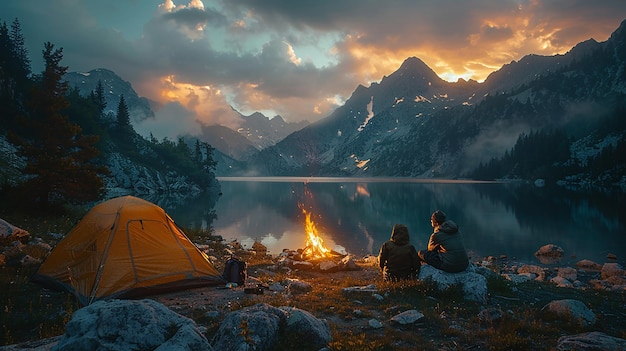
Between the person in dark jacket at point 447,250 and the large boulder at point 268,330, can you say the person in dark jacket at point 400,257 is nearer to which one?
the person in dark jacket at point 447,250

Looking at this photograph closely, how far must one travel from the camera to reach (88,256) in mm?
11906

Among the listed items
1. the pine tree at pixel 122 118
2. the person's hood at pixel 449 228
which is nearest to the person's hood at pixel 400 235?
the person's hood at pixel 449 228

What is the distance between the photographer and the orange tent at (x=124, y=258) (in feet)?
37.0

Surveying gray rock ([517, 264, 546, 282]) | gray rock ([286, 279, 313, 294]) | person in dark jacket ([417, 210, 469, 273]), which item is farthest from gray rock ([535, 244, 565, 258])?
gray rock ([286, 279, 313, 294])

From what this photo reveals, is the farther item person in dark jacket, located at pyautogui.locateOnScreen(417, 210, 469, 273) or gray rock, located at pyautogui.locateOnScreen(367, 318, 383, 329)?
person in dark jacket, located at pyautogui.locateOnScreen(417, 210, 469, 273)

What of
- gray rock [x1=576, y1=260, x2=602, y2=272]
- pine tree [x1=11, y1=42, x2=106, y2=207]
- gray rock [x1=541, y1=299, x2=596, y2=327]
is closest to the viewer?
gray rock [x1=541, y1=299, x2=596, y2=327]

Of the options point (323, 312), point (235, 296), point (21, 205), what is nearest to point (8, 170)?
point (21, 205)

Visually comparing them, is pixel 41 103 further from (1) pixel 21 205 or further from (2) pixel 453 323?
(2) pixel 453 323

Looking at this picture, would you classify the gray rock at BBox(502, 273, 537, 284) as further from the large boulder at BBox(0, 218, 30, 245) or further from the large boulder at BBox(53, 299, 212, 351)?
the large boulder at BBox(0, 218, 30, 245)

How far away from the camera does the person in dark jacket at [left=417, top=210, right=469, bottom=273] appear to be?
483 inches

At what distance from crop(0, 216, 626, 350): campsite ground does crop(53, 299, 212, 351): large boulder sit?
1.21 m

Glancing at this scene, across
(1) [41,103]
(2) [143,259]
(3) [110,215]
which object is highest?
(1) [41,103]

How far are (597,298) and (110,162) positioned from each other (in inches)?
4226

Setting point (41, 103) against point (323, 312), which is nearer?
point (323, 312)
